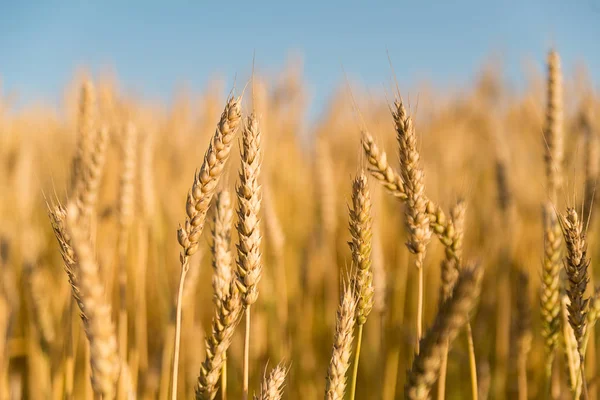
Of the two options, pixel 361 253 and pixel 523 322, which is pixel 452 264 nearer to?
pixel 361 253

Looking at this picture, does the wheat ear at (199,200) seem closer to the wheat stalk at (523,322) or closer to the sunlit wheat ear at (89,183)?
the sunlit wheat ear at (89,183)

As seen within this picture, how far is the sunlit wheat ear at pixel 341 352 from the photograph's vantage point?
744 millimetres

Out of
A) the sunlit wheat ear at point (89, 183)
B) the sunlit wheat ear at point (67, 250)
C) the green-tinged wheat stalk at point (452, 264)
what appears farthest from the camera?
the sunlit wheat ear at point (89, 183)

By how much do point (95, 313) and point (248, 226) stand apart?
1.02ft

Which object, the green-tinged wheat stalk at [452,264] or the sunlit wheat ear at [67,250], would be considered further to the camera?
the green-tinged wheat stalk at [452,264]

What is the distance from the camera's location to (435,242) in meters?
2.21

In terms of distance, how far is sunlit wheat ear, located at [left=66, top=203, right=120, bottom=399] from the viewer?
527 millimetres

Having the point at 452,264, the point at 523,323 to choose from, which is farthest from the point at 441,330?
the point at 523,323

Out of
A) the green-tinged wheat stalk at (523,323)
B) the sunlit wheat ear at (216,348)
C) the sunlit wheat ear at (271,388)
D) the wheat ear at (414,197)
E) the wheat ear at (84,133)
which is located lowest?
the sunlit wheat ear at (271,388)

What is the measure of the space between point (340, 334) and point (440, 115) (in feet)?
19.5

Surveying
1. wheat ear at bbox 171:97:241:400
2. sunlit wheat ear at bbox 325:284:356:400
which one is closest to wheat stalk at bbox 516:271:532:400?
sunlit wheat ear at bbox 325:284:356:400

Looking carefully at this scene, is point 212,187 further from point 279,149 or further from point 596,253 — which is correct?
point 279,149

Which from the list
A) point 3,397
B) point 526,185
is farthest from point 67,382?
point 526,185

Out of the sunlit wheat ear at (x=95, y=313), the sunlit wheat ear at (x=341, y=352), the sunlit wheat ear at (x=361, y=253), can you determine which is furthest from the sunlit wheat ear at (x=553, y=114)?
the sunlit wheat ear at (x=95, y=313)
